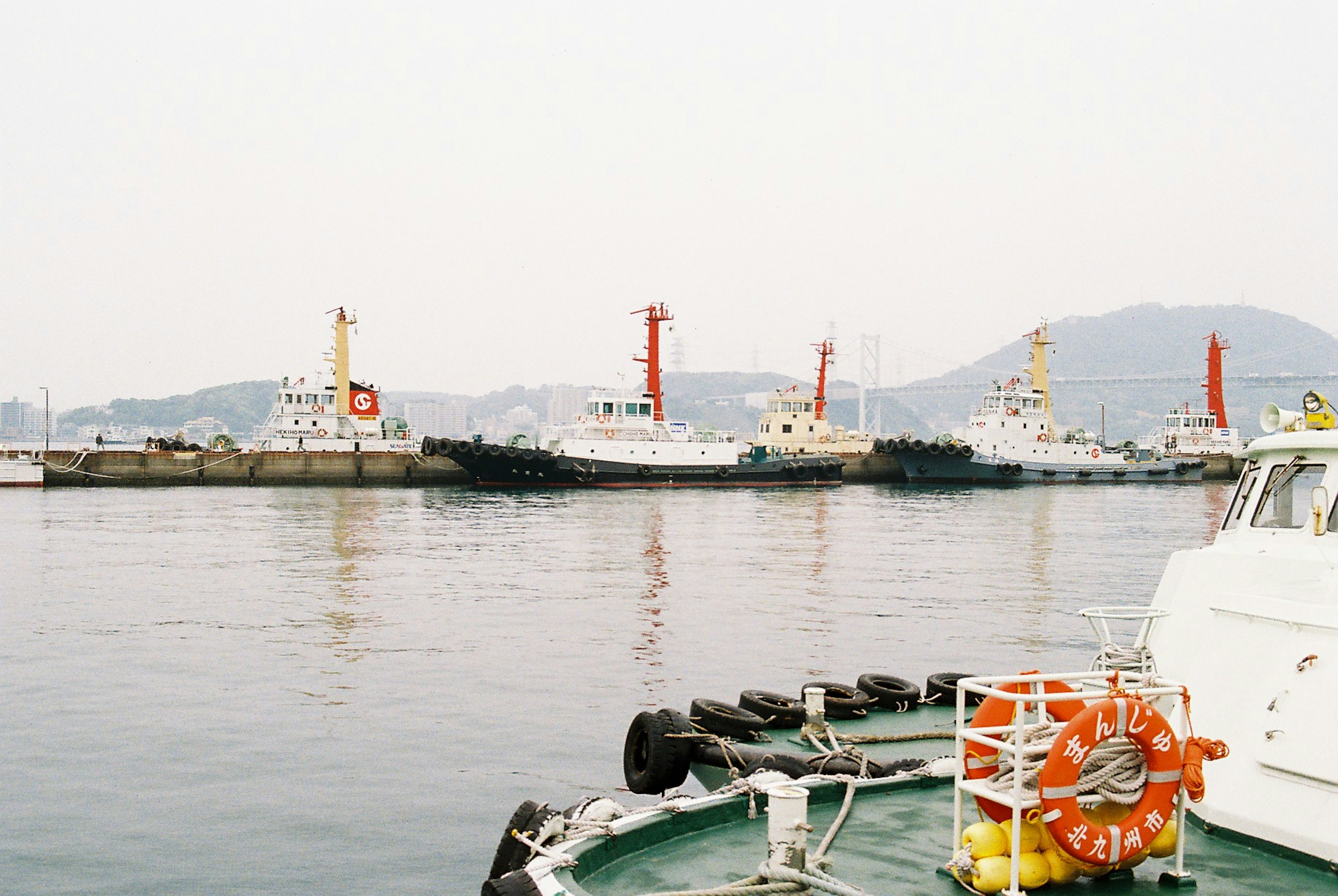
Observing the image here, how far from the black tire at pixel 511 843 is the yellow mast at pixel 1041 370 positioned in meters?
67.0

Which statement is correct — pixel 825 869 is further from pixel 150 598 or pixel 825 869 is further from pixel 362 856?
pixel 150 598

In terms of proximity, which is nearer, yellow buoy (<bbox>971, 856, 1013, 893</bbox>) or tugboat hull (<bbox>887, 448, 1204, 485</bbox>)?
yellow buoy (<bbox>971, 856, 1013, 893</bbox>)

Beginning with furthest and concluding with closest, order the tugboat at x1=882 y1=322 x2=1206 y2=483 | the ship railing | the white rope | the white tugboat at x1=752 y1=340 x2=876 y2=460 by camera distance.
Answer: the white tugboat at x1=752 y1=340 x2=876 y2=460, the tugboat at x1=882 y1=322 x2=1206 y2=483, the white rope, the ship railing

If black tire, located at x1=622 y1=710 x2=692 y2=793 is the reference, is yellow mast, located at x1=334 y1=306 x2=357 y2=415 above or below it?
above

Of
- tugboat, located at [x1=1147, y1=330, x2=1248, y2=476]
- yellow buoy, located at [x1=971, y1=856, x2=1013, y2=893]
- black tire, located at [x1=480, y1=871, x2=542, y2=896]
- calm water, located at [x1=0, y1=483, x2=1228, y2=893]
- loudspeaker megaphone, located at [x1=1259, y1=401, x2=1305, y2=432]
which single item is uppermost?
tugboat, located at [x1=1147, y1=330, x2=1248, y2=476]

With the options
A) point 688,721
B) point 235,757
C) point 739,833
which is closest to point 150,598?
point 235,757

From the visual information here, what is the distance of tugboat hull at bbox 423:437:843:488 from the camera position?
55.8 meters

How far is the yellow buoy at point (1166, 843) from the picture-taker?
209 inches

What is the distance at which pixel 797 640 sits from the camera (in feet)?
53.3

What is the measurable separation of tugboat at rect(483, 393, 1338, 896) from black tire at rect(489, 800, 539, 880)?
0.01m

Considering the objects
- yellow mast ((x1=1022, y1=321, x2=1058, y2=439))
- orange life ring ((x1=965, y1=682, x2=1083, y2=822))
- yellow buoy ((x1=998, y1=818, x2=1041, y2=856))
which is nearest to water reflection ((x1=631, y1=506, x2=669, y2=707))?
orange life ring ((x1=965, y1=682, x2=1083, y2=822))

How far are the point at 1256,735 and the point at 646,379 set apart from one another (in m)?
58.4

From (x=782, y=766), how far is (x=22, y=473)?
5998cm

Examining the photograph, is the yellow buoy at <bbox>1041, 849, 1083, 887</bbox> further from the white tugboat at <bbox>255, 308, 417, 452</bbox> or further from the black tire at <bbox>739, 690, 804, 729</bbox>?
the white tugboat at <bbox>255, 308, 417, 452</bbox>
